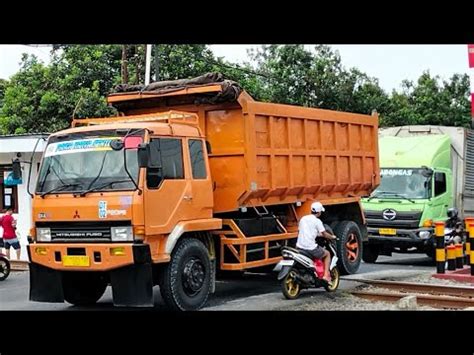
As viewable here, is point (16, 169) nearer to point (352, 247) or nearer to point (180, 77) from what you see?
point (352, 247)

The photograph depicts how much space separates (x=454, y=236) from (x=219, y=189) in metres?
6.25

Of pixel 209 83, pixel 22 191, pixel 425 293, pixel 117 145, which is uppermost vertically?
pixel 209 83

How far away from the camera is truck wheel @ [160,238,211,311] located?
30.2ft

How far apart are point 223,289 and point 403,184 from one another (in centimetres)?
540

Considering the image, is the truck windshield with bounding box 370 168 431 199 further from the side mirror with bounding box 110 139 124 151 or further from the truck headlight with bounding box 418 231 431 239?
the side mirror with bounding box 110 139 124 151

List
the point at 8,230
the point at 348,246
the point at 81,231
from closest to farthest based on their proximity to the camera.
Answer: the point at 81,231 < the point at 348,246 < the point at 8,230

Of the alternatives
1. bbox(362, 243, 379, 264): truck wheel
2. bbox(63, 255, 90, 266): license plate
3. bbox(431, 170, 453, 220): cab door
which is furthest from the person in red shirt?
bbox(431, 170, 453, 220): cab door

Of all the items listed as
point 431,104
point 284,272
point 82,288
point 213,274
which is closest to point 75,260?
point 82,288

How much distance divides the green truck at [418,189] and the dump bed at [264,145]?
2266mm

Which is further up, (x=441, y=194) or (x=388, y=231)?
(x=441, y=194)

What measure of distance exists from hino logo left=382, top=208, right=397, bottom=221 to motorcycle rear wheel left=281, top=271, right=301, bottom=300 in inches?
193

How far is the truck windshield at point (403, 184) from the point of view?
48.8ft

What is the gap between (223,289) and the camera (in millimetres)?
11727
